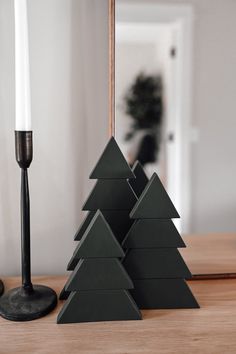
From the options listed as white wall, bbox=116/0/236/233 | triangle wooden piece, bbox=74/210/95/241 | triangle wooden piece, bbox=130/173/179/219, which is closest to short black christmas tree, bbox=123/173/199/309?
triangle wooden piece, bbox=130/173/179/219

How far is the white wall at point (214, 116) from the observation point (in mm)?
969

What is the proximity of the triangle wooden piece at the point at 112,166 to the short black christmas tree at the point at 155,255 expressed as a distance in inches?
2.6

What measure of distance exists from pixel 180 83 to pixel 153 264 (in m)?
0.42

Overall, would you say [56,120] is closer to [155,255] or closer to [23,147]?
[23,147]

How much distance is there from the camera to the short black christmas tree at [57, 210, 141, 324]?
2.52ft

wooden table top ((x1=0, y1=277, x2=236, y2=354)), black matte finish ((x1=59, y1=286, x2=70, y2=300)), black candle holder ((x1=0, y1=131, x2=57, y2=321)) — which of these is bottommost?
wooden table top ((x1=0, y1=277, x2=236, y2=354))

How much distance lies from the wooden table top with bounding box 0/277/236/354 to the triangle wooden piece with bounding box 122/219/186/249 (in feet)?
0.44

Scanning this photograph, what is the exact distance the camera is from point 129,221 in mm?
887

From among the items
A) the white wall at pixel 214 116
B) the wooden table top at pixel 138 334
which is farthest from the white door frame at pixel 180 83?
the wooden table top at pixel 138 334

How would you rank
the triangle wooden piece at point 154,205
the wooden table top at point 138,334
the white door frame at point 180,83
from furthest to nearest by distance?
the white door frame at point 180,83
the triangle wooden piece at point 154,205
the wooden table top at point 138,334

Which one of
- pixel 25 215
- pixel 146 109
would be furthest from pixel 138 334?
pixel 146 109

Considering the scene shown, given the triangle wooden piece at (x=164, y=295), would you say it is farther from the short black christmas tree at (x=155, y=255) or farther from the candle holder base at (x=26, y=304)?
the candle holder base at (x=26, y=304)

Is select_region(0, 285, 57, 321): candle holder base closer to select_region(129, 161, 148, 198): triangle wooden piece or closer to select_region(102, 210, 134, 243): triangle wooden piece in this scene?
select_region(102, 210, 134, 243): triangle wooden piece

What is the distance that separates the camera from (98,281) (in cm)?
77
